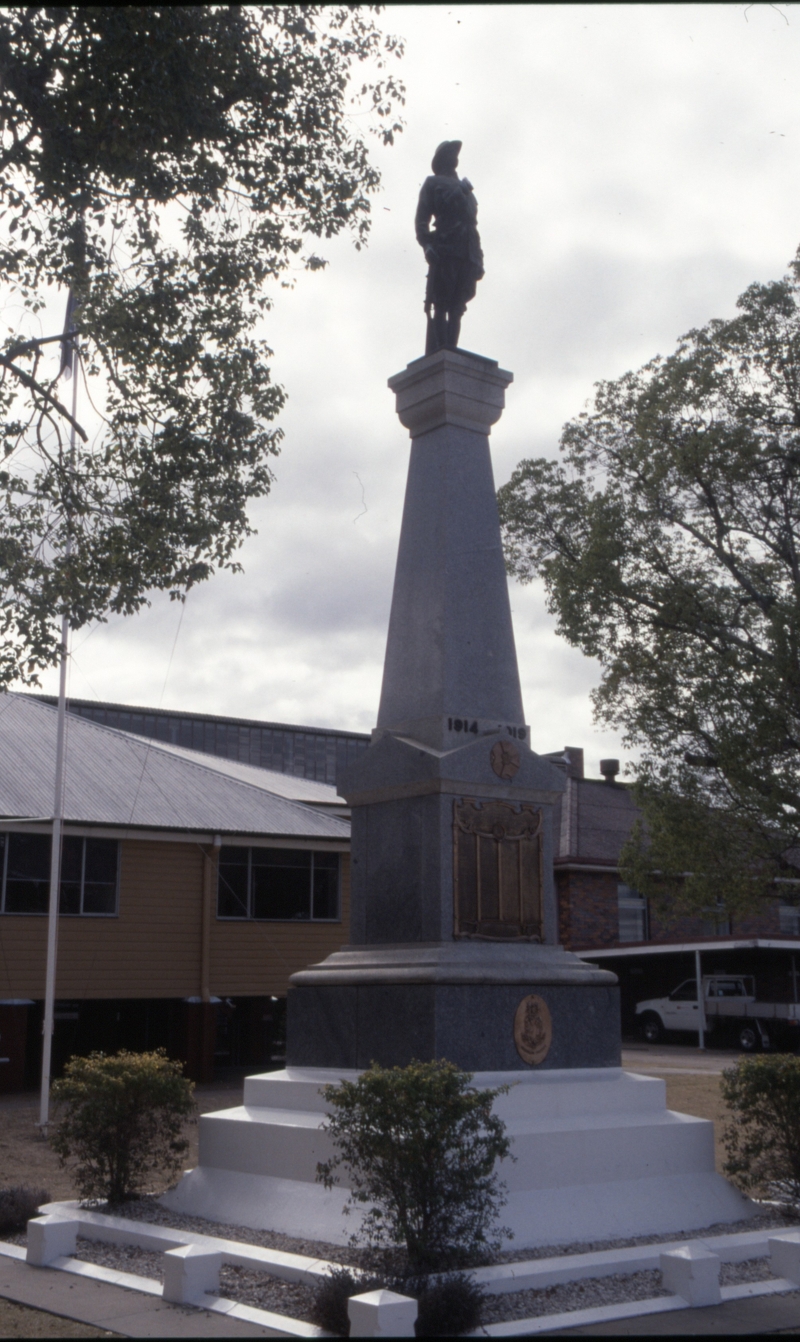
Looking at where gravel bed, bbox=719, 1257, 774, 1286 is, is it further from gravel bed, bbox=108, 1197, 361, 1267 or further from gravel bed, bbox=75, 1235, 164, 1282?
gravel bed, bbox=75, 1235, 164, 1282

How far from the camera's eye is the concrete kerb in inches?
257

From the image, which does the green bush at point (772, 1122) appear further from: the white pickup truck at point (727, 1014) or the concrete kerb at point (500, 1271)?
the white pickup truck at point (727, 1014)

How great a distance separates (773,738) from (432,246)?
9593 mm

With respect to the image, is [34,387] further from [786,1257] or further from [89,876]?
[89,876]

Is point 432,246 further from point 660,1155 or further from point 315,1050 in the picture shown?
A: point 660,1155

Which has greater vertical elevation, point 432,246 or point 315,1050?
point 432,246

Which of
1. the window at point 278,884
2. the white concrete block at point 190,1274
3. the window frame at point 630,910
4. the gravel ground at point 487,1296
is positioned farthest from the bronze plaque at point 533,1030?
the window frame at point 630,910

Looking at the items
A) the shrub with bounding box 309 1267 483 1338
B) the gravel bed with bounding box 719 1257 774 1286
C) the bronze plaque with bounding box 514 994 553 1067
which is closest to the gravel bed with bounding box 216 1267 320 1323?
the shrub with bounding box 309 1267 483 1338

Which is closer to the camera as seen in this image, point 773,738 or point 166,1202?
point 166,1202

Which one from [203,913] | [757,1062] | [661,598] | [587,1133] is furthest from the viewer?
[203,913]

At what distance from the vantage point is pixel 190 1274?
7.07 m

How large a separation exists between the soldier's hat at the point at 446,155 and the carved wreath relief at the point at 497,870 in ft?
20.2

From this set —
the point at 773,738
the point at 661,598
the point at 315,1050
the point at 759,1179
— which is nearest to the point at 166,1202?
the point at 315,1050

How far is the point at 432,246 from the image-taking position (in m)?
11.7
